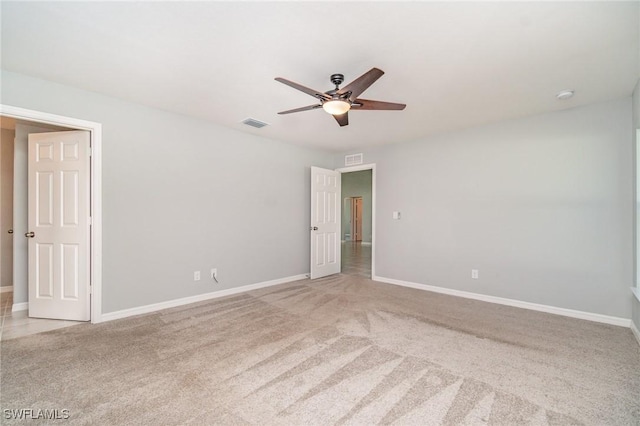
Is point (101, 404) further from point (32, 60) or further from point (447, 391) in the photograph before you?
point (32, 60)

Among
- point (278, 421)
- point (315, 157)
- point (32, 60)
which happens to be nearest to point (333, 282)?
point (315, 157)

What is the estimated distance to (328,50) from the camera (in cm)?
227

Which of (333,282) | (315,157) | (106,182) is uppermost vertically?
(315,157)

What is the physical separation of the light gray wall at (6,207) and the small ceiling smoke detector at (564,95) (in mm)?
7487

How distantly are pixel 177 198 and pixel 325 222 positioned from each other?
9.11 ft

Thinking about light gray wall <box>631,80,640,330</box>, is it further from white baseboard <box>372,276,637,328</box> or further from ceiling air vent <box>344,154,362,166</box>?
ceiling air vent <box>344,154,362,166</box>

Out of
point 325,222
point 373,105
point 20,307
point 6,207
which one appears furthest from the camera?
point 325,222

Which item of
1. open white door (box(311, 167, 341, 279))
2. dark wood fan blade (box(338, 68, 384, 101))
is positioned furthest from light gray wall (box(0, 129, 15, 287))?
dark wood fan blade (box(338, 68, 384, 101))

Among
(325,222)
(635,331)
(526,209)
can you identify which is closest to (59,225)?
(325,222)

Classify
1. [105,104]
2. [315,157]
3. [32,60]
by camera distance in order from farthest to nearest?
[315,157] → [105,104] → [32,60]

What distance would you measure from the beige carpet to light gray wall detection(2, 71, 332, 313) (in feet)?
1.98

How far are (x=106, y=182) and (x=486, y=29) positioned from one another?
3.94 m

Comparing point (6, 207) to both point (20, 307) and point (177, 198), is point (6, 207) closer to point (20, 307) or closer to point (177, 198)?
point (20, 307)

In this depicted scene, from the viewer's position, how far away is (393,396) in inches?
74.7
